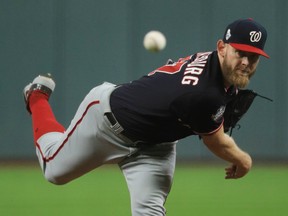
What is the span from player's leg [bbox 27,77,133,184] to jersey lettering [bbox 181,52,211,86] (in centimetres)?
58

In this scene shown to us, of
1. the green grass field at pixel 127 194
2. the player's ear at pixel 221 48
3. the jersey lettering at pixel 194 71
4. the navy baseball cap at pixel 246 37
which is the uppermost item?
the navy baseball cap at pixel 246 37

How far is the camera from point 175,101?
12.0 feet

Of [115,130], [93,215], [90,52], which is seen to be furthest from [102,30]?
[115,130]

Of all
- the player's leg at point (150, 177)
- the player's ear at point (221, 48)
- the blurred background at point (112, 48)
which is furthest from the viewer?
the blurred background at point (112, 48)

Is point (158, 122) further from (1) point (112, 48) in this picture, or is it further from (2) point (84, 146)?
(1) point (112, 48)

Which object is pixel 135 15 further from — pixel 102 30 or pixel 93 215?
pixel 93 215

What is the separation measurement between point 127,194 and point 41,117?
2.04 metres

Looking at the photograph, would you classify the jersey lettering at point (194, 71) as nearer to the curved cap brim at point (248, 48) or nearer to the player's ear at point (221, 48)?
the player's ear at point (221, 48)

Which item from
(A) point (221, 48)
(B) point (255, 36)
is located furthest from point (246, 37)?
(A) point (221, 48)

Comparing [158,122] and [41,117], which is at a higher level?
[158,122]

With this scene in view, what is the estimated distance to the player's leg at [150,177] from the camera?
154 inches

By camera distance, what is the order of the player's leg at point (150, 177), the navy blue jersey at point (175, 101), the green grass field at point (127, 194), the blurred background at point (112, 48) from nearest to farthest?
the navy blue jersey at point (175, 101) → the player's leg at point (150, 177) → the green grass field at point (127, 194) → the blurred background at point (112, 48)

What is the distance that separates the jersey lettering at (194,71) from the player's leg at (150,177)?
55 cm

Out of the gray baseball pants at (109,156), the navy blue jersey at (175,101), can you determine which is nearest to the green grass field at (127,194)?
the gray baseball pants at (109,156)
